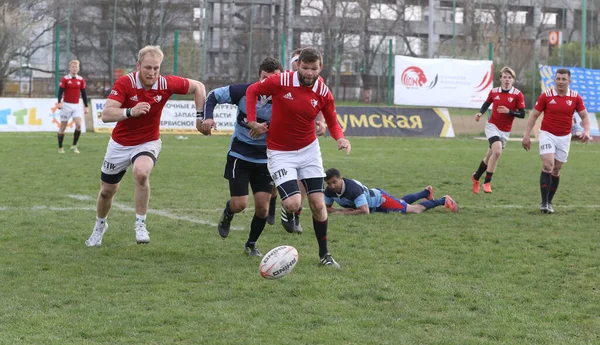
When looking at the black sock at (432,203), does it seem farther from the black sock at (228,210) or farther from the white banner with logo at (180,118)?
the white banner with logo at (180,118)

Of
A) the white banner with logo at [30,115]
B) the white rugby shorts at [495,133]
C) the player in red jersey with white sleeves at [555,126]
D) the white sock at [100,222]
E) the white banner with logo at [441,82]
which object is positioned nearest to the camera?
the white sock at [100,222]

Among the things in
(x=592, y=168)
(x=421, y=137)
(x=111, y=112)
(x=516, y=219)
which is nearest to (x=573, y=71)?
(x=421, y=137)

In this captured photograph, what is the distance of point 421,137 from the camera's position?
27.2m

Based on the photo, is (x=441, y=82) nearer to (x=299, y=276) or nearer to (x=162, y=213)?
(x=162, y=213)

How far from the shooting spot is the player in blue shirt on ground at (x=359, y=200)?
34.4ft

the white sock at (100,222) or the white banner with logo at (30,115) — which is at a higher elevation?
the white banner with logo at (30,115)

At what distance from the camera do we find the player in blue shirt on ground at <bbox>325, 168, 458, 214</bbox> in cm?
1048

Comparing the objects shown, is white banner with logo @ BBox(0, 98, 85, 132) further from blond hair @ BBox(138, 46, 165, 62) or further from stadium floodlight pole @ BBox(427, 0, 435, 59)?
blond hair @ BBox(138, 46, 165, 62)

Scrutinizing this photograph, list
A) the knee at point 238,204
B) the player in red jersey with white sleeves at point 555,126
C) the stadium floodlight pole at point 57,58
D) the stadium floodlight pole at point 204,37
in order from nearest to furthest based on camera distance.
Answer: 1. the knee at point 238,204
2. the player in red jersey with white sleeves at point 555,126
3. the stadium floodlight pole at point 57,58
4. the stadium floodlight pole at point 204,37

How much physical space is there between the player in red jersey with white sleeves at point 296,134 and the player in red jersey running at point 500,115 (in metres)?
6.94

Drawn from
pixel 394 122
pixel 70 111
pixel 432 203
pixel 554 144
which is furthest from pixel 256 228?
pixel 394 122

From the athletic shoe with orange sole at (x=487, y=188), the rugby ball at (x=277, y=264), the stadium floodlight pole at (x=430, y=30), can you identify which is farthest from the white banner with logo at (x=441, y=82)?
the rugby ball at (x=277, y=264)

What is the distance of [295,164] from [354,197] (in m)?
3.38

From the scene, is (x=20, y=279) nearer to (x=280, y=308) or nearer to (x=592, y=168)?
(x=280, y=308)
